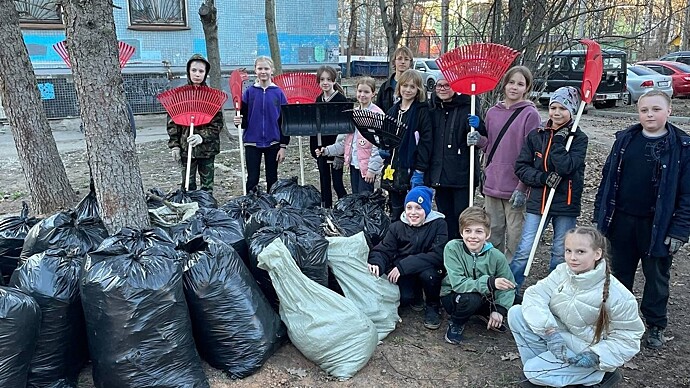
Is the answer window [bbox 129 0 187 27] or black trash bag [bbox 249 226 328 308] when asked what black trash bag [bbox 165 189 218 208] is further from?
window [bbox 129 0 187 27]

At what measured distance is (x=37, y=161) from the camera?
520 centimetres

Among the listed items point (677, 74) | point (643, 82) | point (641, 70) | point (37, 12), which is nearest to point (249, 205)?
point (37, 12)

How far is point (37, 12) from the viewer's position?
12133mm

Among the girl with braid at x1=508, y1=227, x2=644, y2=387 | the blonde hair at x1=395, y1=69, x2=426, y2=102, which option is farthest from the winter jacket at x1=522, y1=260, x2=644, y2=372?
the blonde hair at x1=395, y1=69, x2=426, y2=102

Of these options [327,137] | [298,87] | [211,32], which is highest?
[211,32]

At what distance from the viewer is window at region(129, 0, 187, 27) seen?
1303cm

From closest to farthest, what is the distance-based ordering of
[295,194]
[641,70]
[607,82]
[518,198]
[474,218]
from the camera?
[474,218], [518,198], [295,194], [607,82], [641,70]

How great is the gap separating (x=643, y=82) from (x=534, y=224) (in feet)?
51.6

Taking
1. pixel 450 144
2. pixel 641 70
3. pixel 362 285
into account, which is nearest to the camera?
pixel 362 285

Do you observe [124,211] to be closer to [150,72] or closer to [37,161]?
[37,161]

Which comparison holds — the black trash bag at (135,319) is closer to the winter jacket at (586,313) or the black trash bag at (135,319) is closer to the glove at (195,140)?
the winter jacket at (586,313)

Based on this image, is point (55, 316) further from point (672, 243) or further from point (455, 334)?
point (672, 243)

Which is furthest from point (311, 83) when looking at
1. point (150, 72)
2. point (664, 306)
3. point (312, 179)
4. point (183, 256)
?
point (150, 72)

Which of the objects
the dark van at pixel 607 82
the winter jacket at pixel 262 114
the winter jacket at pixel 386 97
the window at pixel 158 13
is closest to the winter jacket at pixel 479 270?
the winter jacket at pixel 386 97
